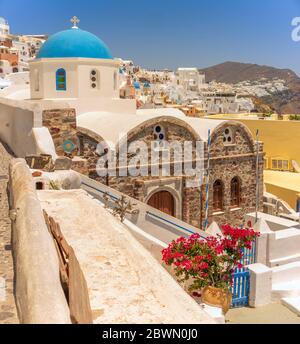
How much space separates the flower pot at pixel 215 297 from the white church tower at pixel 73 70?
8.93m

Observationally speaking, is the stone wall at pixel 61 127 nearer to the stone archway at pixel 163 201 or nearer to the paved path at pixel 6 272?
the paved path at pixel 6 272

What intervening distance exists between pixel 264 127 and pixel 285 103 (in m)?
118

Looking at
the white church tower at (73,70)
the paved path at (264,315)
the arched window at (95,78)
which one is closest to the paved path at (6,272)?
the paved path at (264,315)

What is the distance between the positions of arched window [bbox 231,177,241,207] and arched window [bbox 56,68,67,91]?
6.15m

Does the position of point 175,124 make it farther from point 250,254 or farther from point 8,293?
point 8,293

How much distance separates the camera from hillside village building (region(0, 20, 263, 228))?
1091 centimetres

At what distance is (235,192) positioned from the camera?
527 inches

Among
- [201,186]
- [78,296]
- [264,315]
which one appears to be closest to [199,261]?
[264,315]

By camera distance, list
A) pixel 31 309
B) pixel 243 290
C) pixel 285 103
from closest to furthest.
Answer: pixel 31 309 → pixel 243 290 → pixel 285 103

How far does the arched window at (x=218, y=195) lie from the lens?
42.0 feet

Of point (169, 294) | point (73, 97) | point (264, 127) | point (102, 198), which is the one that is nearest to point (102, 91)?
point (73, 97)

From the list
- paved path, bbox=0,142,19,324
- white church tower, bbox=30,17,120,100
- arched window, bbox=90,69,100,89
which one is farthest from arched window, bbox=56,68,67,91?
paved path, bbox=0,142,19,324

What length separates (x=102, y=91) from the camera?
1355 cm

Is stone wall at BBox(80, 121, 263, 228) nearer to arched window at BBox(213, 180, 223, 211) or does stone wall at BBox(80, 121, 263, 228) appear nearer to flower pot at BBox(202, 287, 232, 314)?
arched window at BBox(213, 180, 223, 211)
